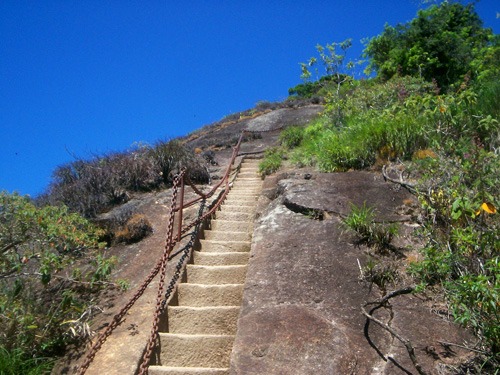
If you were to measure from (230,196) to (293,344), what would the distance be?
518 cm

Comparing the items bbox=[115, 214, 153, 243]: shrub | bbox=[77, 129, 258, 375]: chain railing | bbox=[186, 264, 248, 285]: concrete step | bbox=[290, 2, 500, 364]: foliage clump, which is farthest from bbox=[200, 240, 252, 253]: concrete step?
bbox=[290, 2, 500, 364]: foliage clump

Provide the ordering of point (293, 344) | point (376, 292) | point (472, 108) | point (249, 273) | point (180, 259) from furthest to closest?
1. point (472, 108)
2. point (180, 259)
3. point (249, 273)
4. point (376, 292)
5. point (293, 344)

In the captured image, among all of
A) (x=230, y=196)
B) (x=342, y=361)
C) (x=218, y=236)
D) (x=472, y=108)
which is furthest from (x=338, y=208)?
(x=230, y=196)

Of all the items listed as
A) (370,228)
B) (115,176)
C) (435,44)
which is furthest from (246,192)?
(435,44)

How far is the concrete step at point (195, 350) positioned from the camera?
3.75 meters

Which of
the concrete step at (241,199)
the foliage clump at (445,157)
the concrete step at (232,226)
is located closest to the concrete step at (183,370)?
the foliage clump at (445,157)

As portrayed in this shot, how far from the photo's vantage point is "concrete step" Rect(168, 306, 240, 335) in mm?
4121

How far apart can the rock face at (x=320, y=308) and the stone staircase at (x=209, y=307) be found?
40cm

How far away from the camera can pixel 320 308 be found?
360 cm

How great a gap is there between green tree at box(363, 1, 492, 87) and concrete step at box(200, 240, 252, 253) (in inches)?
416

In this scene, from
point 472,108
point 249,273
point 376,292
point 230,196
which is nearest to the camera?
point 376,292

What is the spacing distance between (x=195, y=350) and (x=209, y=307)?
0.56 m

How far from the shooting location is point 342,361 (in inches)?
118

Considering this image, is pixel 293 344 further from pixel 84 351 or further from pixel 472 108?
pixel 472 108
